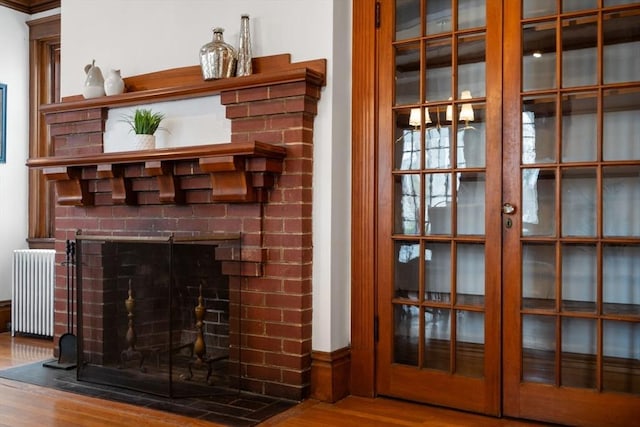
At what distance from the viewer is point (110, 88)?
3586 millimetres

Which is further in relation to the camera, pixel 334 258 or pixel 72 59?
pixel 72 59

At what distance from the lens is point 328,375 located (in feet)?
9.76

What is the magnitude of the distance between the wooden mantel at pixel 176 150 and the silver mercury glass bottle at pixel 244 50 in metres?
0.07

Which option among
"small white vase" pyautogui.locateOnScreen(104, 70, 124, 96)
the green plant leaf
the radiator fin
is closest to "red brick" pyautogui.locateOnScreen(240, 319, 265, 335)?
the green plant leaf

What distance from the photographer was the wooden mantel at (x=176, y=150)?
2965mm

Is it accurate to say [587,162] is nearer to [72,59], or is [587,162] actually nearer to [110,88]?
[110,88]

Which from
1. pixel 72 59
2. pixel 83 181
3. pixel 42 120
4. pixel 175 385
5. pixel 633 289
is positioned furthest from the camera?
pixel 42 120

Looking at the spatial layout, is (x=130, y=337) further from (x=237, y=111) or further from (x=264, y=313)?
(x=237, y=111)

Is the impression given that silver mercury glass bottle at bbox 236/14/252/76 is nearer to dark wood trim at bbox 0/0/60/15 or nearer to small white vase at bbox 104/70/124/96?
small white vase at bbox 104/70/124/96

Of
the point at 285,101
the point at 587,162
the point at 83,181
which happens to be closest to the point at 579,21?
the point at 587,162

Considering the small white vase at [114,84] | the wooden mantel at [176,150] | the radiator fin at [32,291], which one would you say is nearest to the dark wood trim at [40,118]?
the radiator fin at [32,291]

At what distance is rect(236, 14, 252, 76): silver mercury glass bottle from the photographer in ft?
10.4

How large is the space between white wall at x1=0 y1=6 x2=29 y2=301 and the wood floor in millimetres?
2012

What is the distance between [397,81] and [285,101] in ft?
1.90
